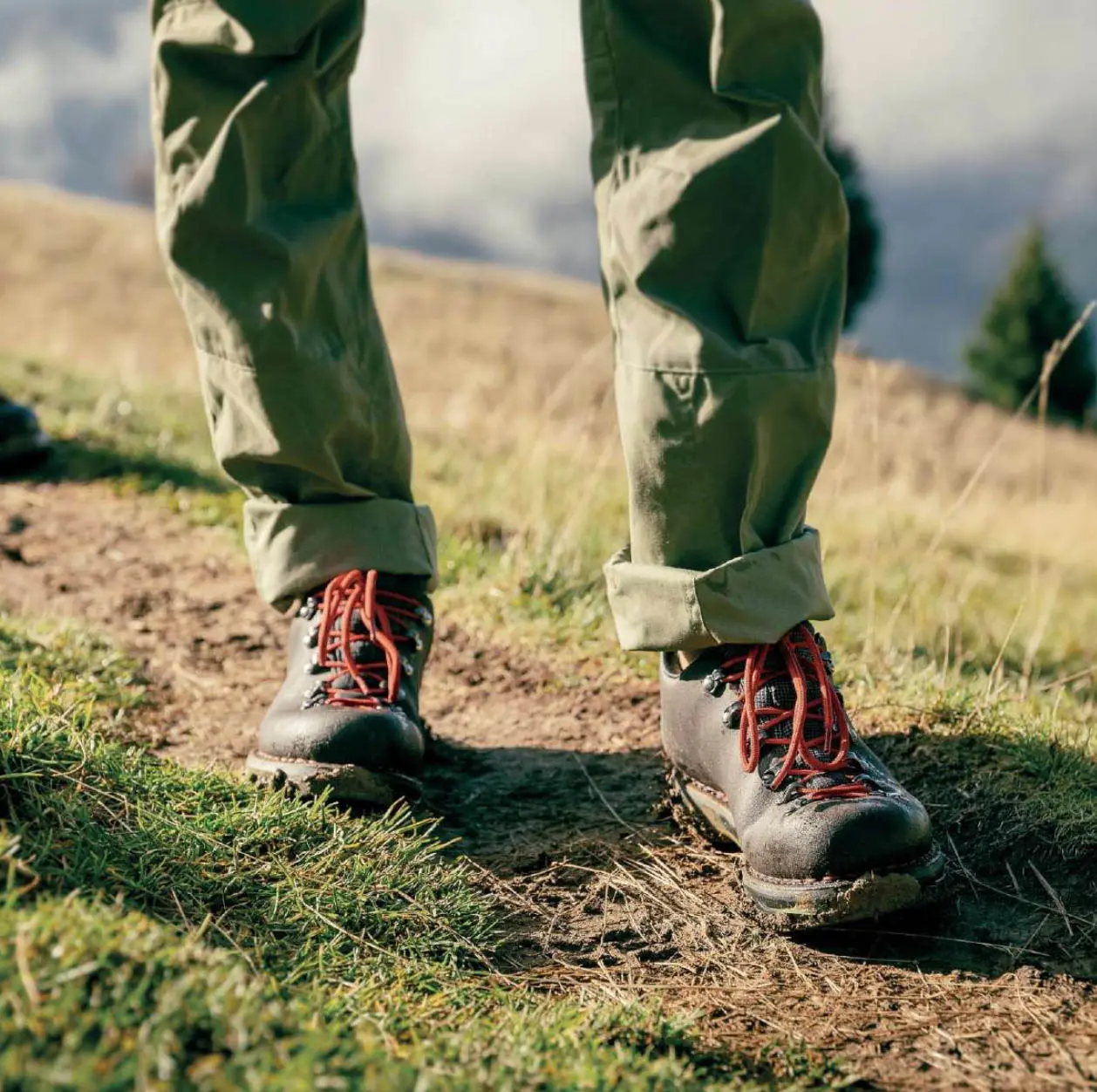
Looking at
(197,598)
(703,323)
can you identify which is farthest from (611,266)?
(197,598)

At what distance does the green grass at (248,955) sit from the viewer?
120cm

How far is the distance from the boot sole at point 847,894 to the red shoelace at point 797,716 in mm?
130

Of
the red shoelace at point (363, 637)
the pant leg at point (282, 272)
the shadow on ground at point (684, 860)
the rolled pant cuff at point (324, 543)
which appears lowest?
the shadow on ground at point (684, 860)

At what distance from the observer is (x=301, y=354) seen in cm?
220

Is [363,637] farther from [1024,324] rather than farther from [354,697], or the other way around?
[1024,324]

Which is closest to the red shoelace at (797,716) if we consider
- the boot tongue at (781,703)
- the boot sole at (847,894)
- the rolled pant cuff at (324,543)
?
the boot tongue at (781,703)

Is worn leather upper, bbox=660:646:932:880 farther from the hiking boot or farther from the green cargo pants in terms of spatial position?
the hiking boot

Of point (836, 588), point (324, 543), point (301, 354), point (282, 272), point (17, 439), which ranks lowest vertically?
point (836, 588)

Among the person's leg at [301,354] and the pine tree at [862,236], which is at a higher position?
the person's leg at [301,354]

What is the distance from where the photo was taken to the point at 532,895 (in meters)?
1.92

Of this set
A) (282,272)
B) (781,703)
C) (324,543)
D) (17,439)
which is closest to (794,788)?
(781,703)

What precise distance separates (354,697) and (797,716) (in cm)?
78

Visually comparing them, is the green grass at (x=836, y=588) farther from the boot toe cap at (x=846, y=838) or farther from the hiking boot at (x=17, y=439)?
the boot toe cap at (x=846, y=838)

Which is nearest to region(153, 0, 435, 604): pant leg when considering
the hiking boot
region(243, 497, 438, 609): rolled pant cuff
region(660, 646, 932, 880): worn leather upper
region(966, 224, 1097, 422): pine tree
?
region(243, 497, 438, 609): rolled pant cuff
